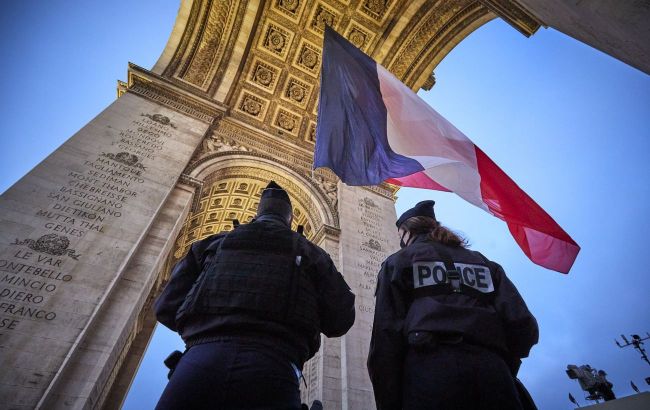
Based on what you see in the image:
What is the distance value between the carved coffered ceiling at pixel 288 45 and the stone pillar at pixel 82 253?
381cm


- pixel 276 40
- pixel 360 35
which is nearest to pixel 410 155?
pixel 276 40

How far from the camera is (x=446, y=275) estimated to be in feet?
5.78

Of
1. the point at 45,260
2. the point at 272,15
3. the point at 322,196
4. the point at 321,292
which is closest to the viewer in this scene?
the point at 321,292

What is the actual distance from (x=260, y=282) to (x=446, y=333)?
1.04m

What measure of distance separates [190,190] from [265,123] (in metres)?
5.25

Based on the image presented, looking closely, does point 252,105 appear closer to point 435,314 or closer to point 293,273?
point 293,273

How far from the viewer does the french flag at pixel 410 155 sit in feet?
11.0

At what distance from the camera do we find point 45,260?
14.3 ft

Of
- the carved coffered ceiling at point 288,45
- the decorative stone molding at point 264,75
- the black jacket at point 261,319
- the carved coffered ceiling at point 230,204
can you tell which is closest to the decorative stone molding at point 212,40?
the carved coffered ceiling at point 288,45

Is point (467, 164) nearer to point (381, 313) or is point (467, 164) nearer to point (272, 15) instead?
point (381, 313)

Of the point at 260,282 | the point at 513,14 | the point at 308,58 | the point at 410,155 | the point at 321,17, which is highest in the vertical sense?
the point at 321,17

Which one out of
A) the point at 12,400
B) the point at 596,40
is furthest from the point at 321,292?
the point at 12,400

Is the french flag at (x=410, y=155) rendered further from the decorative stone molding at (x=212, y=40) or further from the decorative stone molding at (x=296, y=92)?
the decorative stone molding at (x=296, y=92)

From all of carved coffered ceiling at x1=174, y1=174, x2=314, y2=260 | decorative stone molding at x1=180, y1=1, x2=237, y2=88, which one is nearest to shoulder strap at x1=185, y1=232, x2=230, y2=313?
carved coffered ceiling at x1=174, y1=174, x2=314, y2=260
